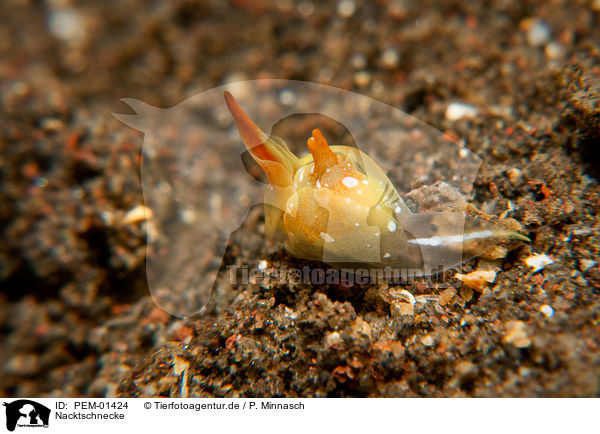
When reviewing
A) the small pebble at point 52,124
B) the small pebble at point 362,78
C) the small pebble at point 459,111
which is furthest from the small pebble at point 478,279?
the small pebble at point 52,124

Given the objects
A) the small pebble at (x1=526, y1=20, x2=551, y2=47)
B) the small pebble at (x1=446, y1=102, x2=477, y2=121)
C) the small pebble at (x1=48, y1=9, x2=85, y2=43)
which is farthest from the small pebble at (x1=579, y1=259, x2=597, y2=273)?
the small pebble at (x1=48, y1=9, x2=85, y2=43)

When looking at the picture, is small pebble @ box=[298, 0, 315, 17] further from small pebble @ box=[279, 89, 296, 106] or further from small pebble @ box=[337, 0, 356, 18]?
small pebble @ box=[279, 89, 296, 106]

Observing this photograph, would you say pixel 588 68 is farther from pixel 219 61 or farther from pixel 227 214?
pixel 219 61

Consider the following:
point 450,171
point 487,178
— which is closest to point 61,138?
point 450,171

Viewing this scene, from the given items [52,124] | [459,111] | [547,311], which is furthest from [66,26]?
[547,311]
